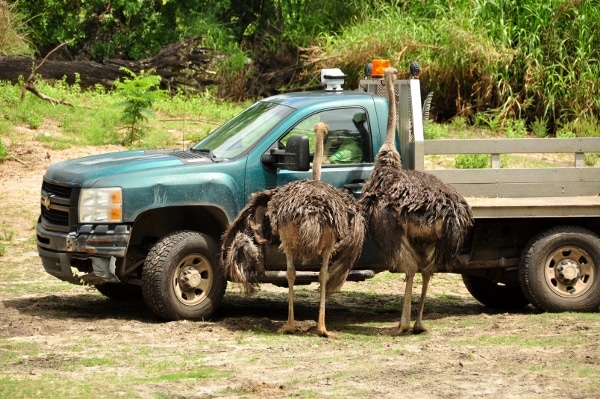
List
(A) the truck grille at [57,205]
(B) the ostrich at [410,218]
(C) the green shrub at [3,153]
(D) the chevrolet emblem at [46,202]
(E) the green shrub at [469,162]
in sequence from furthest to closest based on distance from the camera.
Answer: (C) the green shrub at [3,153]
(E) the green shrub at [469,162]
(D) the chevrolet emblem at [46,202]
(A) the truck grille at [57,205]
(B) the ostrich at [410,218]

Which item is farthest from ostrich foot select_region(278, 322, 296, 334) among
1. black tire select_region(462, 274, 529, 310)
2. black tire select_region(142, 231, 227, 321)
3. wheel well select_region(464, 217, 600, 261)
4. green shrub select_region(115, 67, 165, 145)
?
green shrub select_region(115, 67, 165, 145)

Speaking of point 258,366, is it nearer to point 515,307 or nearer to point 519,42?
point 515,307

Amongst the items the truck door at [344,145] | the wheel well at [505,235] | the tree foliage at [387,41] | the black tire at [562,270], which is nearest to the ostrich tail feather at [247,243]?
the truck door at [344,145]

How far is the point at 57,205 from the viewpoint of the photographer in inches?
348

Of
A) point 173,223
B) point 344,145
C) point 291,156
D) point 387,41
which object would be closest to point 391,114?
point 344,145

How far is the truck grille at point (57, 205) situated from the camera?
28.6 ft

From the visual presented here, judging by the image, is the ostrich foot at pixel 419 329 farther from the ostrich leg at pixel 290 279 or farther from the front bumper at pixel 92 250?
the front bumper at pixel 92 250

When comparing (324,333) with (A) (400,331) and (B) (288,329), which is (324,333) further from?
(A) (400,331)

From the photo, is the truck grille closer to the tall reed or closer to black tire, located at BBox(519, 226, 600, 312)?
black tire, located at BBox(519, 226, 600, 312)

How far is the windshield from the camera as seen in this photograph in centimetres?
900

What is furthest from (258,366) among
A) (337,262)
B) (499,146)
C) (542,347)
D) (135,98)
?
(135,98)

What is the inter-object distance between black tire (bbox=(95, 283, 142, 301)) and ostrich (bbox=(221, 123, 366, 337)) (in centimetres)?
166

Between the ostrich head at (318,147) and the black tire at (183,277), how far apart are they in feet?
3.42

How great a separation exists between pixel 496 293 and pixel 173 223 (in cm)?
317
